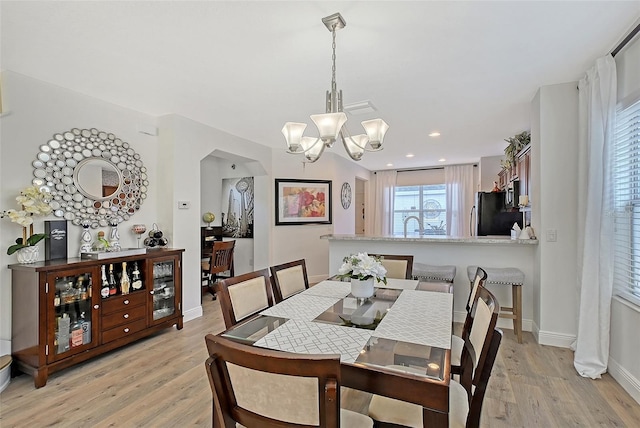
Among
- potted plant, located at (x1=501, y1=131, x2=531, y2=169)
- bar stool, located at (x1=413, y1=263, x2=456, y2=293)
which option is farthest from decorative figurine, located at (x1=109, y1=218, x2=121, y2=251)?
potted plant, located at (x1=501, y1=131, x2=531, y2=169)

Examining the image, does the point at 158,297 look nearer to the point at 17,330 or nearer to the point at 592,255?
the point at 17,330

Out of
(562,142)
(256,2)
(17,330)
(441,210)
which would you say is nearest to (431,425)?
(256,2)

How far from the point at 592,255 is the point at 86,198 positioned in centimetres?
445

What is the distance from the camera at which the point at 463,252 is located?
3699mm

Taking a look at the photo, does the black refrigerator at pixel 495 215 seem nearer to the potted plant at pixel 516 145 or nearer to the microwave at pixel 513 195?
the microwave at pixel 513 195

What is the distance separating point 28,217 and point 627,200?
15.2ft

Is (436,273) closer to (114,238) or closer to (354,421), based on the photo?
(354,421)

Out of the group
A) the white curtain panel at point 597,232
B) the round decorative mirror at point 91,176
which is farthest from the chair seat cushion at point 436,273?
the round decorative mirror at point 91,176

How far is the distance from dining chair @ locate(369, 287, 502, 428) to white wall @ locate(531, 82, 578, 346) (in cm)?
198

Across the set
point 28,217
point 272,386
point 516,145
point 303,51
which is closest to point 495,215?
point 516,145

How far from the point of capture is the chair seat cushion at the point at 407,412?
4.20 feet

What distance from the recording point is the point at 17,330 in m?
2.51

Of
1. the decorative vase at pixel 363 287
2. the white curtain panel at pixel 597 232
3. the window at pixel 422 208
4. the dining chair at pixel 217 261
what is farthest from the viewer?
the window at pixel 422 208

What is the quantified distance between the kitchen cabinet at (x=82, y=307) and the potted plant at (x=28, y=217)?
0.37ft
